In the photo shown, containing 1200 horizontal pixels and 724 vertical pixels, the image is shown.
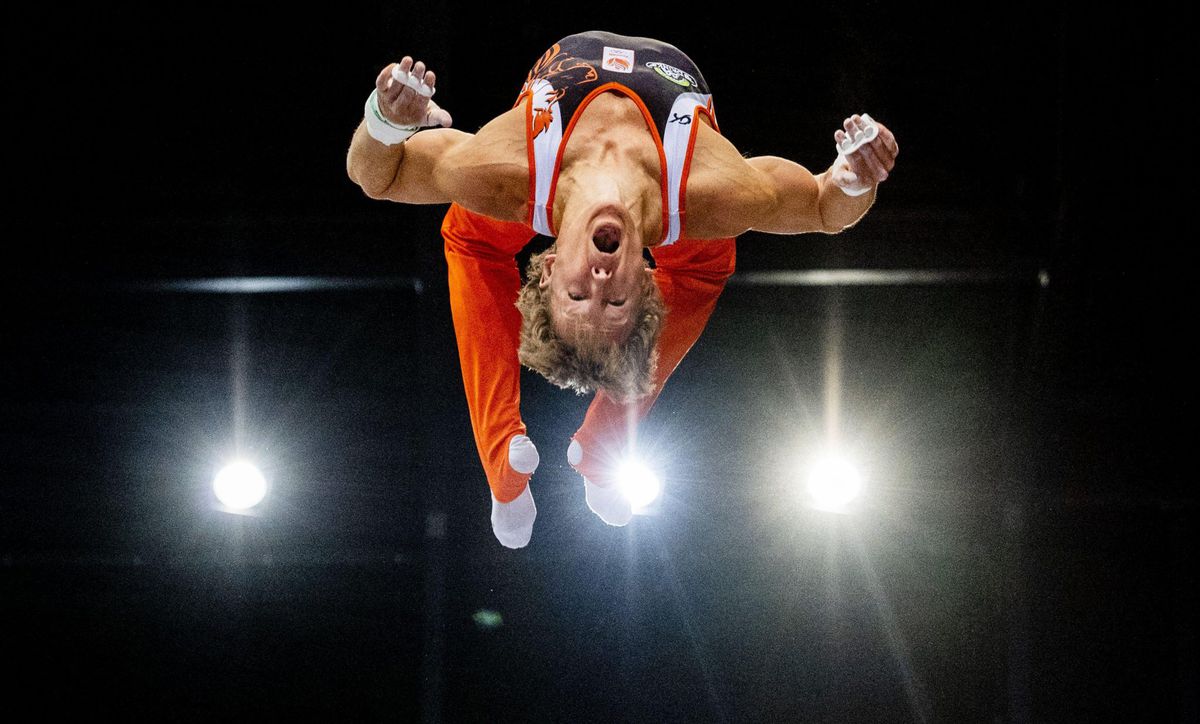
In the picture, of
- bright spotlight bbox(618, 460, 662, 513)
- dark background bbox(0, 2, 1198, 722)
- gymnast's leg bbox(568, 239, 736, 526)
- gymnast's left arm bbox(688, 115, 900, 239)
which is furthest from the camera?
bright spotlight bbox(618, 460, 662, 513)

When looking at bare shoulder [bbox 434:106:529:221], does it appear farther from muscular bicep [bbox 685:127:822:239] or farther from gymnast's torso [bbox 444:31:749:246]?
muscular bicep [bbox 685:127:822:239]

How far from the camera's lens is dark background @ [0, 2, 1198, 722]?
119 inches

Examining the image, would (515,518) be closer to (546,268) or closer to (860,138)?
(546,268)

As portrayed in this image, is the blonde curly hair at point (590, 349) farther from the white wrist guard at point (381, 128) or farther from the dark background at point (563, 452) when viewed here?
the dark background at point (563, 452)

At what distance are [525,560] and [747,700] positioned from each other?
2.35ft

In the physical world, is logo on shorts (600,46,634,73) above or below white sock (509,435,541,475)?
above

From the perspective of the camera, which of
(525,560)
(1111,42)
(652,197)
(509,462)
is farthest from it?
(525,560)

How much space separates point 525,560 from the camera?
333 centimetres

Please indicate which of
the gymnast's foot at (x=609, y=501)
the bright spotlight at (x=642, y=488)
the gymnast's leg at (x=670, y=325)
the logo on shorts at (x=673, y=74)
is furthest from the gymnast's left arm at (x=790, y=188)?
the bright spotlight at (x=642, y=488)

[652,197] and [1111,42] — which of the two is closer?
[652,197]

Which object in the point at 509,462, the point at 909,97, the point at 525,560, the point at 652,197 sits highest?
the point at 909,97

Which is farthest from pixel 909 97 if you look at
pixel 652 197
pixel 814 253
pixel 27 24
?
pixel 27 24

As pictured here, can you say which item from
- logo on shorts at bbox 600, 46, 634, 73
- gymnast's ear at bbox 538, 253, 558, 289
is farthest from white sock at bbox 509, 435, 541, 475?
logo on shorts at bbox 600, 46, 634, 73

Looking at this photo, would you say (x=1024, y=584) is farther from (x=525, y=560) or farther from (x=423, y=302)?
(x=423, y=302)
